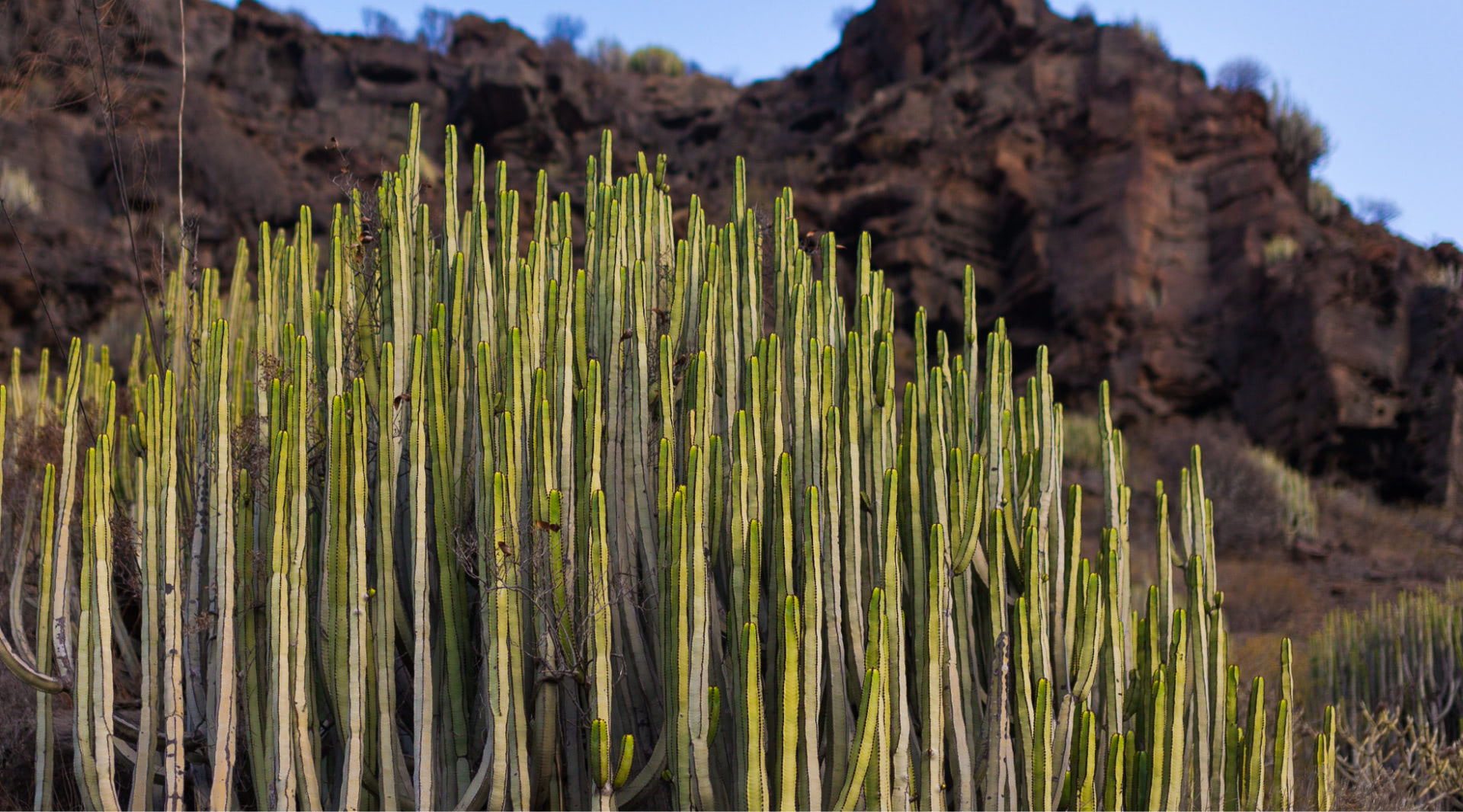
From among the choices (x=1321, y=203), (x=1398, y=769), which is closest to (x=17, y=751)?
(x=1398, y=769)

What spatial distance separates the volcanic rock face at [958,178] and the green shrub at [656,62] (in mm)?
3099

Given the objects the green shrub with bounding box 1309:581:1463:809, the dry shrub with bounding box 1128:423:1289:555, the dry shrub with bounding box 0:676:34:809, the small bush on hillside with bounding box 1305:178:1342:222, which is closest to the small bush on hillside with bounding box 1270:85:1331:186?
the small bush on hillside with bounding box 1305:178:1342:222

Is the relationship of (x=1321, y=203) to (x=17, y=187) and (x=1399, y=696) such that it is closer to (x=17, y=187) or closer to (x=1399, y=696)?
(x=1399, y=696)

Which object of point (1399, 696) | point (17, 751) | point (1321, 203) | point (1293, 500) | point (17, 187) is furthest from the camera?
point (1321, 203)

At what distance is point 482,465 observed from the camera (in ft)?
8.77

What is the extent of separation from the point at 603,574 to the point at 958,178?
1388 centimetres

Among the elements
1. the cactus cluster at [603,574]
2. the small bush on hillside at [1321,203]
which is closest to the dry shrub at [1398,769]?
the cactus cluster at [603,574]

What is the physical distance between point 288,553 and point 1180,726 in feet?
7.52

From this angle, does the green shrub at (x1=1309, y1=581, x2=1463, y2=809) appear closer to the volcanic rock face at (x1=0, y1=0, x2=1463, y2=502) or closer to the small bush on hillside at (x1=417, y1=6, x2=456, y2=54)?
the volcanic rock face at (x1=0, y1=0, x2=1463, y2=502)

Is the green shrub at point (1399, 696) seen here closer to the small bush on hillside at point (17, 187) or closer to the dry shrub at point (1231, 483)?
the dry shrub at point (1231, 483)

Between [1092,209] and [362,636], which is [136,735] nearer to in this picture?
[362,636]

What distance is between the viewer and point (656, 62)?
931 inches

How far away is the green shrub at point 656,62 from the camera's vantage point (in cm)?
2353

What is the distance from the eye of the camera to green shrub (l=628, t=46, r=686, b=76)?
23531mm
